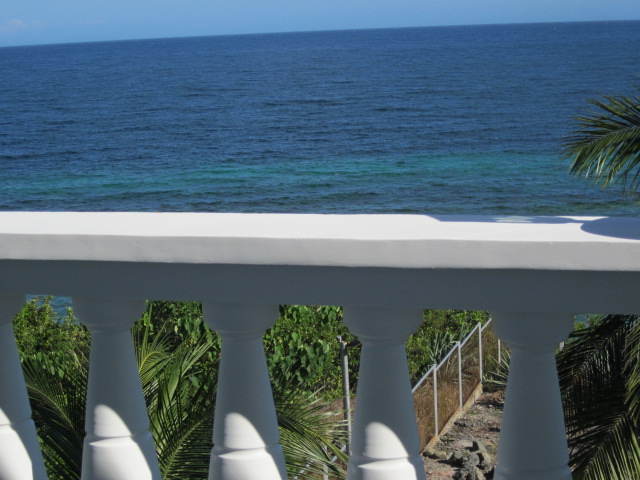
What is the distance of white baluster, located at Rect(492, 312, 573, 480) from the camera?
1.09 m

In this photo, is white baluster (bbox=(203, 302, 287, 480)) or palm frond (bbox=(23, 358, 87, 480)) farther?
palm frond (bbox=(23, 358, 87, 480))

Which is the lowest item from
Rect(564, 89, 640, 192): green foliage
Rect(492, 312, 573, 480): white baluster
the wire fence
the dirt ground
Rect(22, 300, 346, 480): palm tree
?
Rect(492, 312, 573, 480): white baluster

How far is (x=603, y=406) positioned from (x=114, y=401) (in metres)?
1.56

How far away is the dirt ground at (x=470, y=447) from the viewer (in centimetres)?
857

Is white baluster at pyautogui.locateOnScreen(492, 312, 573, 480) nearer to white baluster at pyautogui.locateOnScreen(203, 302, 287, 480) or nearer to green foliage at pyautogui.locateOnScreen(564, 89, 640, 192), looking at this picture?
white baluster at pyautogui.locateOnScreen(203, 302, 287, 480)

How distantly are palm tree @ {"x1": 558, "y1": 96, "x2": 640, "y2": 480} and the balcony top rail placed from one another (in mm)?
852

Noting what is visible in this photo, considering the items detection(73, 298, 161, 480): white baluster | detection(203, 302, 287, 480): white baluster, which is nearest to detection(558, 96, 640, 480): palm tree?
detection(203, 302, 287, 480): white baluster

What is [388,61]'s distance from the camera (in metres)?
98.9

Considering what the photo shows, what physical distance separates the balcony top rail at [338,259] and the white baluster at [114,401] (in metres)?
0.05

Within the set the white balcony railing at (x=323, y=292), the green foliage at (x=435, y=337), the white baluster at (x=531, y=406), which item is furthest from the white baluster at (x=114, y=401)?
the green foliage at (x=435, y=337)

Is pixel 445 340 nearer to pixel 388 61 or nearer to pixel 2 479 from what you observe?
pixel 2 479

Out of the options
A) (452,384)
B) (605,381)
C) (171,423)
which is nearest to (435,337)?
(452,384)

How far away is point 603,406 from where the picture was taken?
229cm

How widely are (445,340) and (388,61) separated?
9074 cm
